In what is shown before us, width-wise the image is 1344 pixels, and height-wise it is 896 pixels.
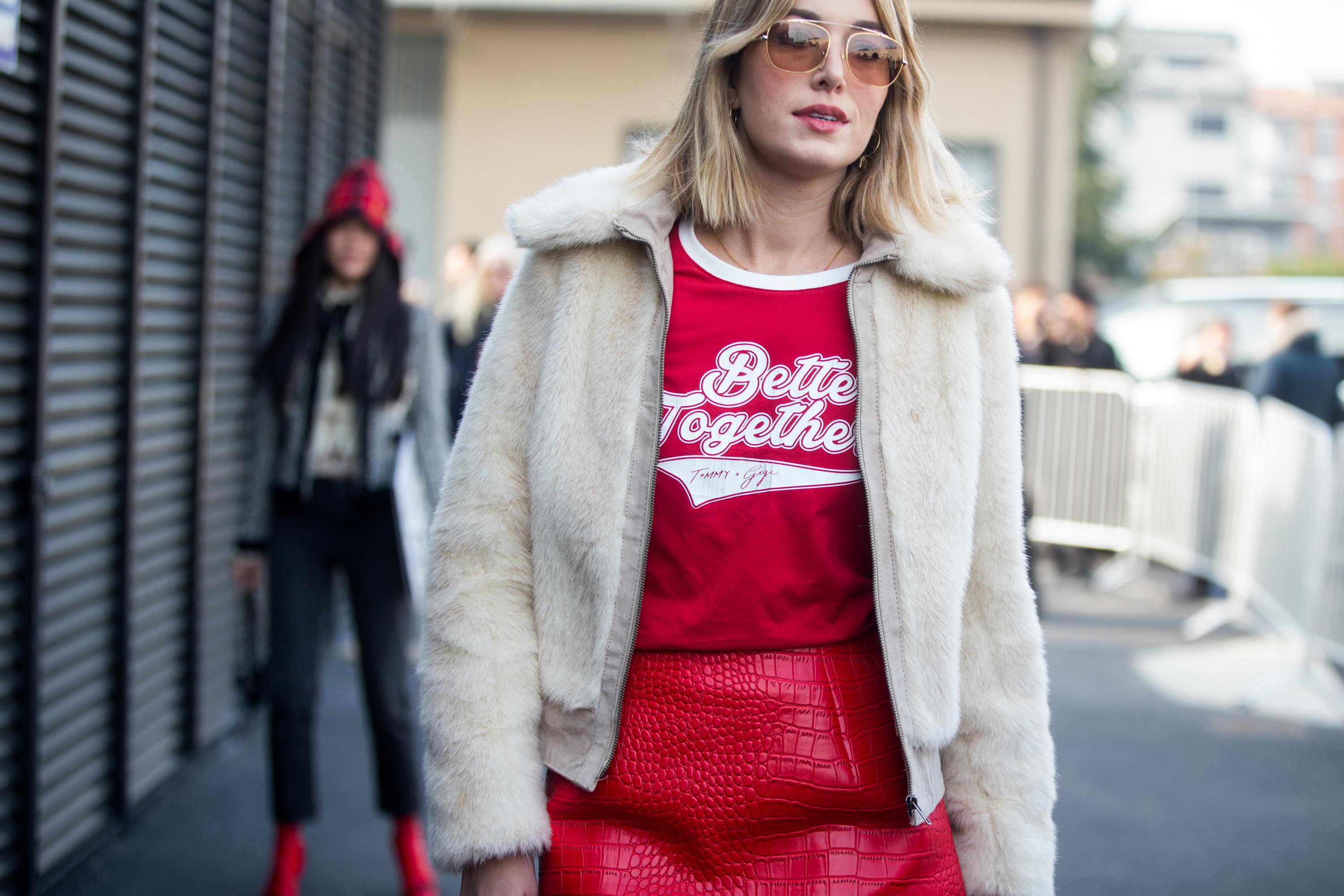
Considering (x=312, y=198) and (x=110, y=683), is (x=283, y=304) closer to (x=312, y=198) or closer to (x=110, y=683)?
(x=110, y=683)

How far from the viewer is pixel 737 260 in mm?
1995

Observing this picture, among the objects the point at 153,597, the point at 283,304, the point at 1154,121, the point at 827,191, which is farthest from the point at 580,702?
the point at 1154,121

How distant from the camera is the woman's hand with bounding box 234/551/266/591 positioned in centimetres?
421

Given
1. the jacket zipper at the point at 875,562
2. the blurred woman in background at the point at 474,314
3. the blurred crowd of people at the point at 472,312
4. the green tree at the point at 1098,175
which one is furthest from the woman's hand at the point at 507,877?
the green tree at the point at 1098,175

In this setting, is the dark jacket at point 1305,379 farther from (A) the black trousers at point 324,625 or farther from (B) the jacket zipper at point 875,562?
(B) the jacket zipper at point 875,562

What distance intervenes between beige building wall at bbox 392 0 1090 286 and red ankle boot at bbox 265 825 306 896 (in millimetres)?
11155

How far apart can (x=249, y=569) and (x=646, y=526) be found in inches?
109

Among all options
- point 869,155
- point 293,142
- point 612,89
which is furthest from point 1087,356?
point 869,155

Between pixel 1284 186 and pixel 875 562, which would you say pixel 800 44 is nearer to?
pixel 875 562

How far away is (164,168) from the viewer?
16.3 ft

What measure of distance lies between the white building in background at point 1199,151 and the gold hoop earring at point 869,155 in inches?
2831

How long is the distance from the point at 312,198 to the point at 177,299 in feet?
6.34

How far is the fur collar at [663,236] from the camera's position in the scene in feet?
6.39

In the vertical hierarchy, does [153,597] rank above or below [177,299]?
below
